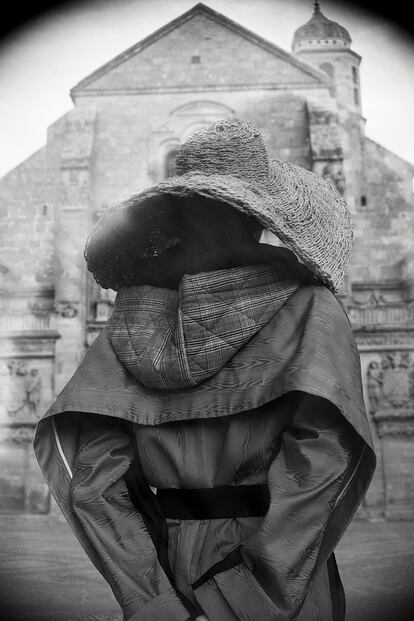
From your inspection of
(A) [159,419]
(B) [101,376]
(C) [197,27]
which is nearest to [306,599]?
(A) [159,419]

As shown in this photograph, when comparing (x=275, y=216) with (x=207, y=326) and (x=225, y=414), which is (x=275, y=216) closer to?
(x=207, y=326)

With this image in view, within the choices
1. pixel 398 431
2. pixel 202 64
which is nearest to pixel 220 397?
pixel 398 431

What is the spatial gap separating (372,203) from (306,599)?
45.0 ft

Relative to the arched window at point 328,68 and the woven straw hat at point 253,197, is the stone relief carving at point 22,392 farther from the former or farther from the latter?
the arched window at point 328,68

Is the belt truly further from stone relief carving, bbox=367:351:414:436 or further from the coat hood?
stone relief carving, bbox=367:351:414:436

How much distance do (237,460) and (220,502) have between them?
0.09 metres

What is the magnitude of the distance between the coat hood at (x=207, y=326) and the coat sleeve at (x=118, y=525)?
0.16 metres

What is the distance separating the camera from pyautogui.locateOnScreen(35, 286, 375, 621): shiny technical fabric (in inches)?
53.1

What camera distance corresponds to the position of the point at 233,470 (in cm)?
149

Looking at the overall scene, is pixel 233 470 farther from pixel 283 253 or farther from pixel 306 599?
pixel 283 253

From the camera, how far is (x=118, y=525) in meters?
1.51

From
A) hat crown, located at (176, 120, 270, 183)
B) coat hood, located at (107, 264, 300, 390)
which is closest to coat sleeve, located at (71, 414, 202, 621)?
coat hood, located at (107, 264, 300, 390)

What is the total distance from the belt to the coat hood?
225mm

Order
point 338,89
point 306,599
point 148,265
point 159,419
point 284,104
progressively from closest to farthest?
point 306,599, point 159,419, point 148,265, point 284,104, point 338,89
